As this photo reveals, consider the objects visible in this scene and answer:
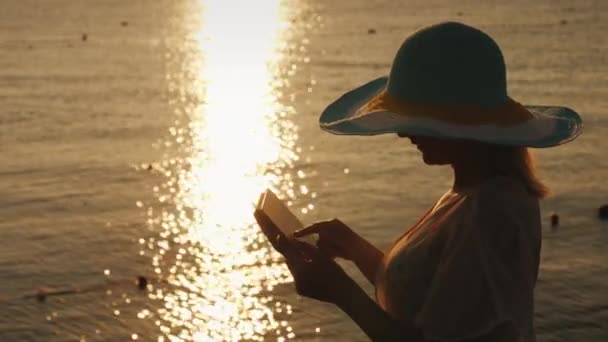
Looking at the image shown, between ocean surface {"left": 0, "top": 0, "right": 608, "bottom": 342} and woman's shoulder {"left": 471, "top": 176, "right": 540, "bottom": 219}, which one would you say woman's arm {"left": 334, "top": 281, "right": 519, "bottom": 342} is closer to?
woman's shoulder {"left": 471, "top": 176, "right": 540, "bottom": 219}

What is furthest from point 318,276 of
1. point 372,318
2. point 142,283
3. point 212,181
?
point 212,181

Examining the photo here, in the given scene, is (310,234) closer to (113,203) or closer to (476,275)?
(476,275)

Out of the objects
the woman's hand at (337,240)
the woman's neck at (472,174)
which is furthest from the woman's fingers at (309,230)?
the woman's neck at (472,174)

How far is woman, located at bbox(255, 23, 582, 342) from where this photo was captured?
8.34 feet

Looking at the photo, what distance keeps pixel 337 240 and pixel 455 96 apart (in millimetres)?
689

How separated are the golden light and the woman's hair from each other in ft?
14.0

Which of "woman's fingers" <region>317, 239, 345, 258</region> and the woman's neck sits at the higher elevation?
the woman's neck

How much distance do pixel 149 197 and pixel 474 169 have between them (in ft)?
25.3

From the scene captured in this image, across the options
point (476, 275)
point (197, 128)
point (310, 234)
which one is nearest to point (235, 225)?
point (197, 128)

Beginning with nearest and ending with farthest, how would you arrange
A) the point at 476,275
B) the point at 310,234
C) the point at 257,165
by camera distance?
1. the point at 476,275
2. the point at 310,234
3. the point at 257,165

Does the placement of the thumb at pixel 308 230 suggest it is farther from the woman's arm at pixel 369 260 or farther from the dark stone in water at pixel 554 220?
the dark stone in water at pixel 554 220

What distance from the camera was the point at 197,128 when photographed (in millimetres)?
13734

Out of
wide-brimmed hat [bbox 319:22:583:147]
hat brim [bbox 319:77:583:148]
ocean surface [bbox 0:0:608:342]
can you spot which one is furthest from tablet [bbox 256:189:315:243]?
ocean surface [bbox 0:0:608:342]

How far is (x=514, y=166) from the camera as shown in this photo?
270 cm
